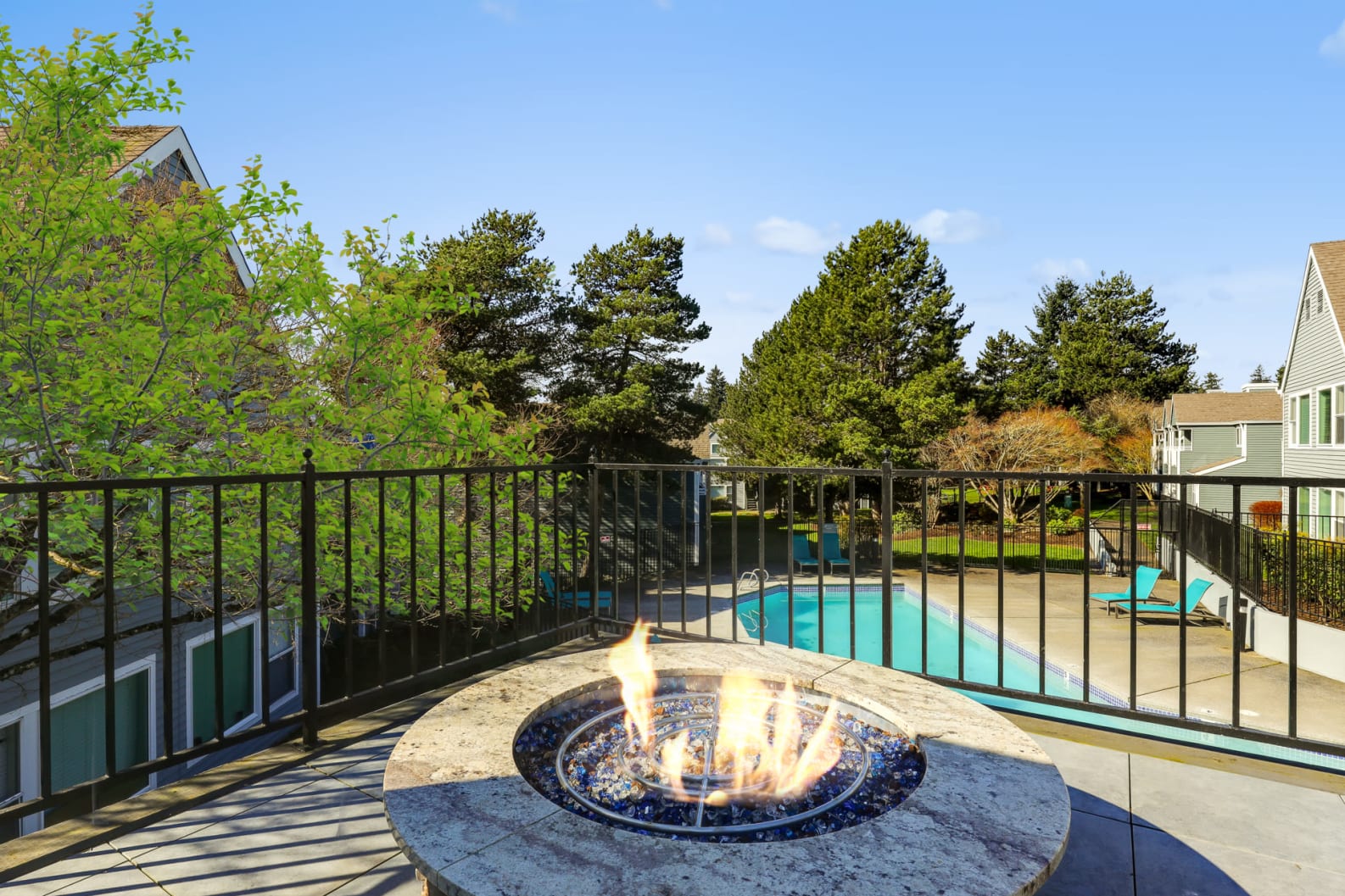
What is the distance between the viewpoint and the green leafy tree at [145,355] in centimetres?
388

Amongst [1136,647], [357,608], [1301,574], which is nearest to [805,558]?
[1301,574]

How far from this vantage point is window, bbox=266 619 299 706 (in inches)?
284

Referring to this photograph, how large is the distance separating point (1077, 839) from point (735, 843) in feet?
3.83

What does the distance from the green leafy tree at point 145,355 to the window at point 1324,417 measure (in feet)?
51.9

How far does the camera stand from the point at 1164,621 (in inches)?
458

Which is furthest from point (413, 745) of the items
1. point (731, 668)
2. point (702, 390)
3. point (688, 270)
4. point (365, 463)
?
point (702, 390)

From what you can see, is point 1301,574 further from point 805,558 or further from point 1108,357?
point 1108,357

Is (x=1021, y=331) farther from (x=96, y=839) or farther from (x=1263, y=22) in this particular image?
(x=96, y=839)

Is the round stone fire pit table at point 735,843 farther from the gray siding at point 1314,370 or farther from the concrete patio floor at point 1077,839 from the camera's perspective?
the gray siding at point 1314,370

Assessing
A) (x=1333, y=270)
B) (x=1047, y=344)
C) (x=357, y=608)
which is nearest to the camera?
(x=357, y=608)

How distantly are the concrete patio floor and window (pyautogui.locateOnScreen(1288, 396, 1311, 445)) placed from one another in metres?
16.6

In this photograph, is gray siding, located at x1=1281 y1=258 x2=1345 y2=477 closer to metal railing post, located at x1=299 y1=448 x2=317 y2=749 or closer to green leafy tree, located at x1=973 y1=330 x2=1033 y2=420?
green leafy tree, located at x1=973 y1=330 x2=1033 y2=420

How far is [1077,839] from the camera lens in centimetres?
177

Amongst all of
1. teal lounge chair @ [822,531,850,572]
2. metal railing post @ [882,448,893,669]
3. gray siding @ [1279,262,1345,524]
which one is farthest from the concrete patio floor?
teal lounge chair @ [822,531,850,572]
